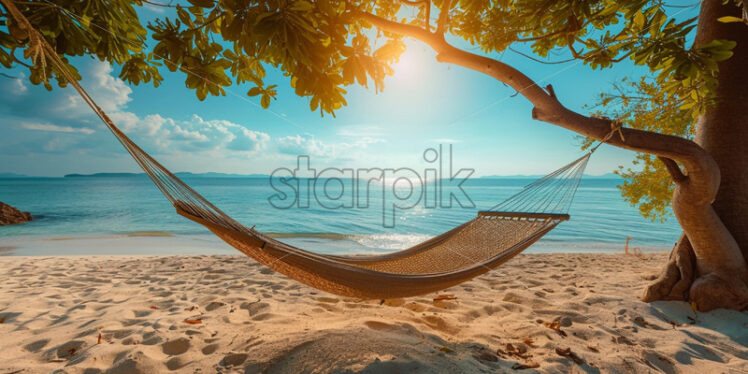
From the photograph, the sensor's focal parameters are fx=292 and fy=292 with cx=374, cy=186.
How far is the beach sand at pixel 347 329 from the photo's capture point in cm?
110

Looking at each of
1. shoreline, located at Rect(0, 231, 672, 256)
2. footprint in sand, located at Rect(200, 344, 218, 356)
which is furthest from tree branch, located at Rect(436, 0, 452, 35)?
shoreline, located at Rect(0, 231, 672, 256)

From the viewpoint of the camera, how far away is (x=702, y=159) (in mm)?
1447

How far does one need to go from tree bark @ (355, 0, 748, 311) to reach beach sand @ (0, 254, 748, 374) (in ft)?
0.47

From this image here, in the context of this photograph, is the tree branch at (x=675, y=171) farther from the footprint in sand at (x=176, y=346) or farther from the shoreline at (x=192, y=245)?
the shoreline at (x=192, y=245)

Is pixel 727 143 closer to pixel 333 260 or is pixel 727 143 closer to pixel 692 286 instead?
pixel 692 286

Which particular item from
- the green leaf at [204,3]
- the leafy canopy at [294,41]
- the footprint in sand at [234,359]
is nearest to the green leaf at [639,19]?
the leafy canopy at [294,41]

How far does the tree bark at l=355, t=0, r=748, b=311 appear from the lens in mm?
1409

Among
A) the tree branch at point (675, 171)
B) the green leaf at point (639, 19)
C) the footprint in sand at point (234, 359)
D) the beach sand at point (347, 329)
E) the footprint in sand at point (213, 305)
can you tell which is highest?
the green leaf at point (639, 19)

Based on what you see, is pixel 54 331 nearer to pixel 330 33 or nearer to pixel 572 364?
pixel 330 33

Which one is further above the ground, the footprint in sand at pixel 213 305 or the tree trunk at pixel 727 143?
the tree trunk at pixel 727 143

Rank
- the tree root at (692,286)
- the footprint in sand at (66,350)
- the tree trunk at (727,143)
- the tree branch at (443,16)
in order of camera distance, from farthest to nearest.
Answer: the tree trunk at (727,143)
the tree root at (692,286)
the tree branch at (443,16)
the footprint in sand at (66,350)

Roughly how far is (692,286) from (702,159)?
0.73m

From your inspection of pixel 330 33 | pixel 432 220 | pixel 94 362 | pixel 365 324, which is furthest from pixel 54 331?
pixel 432 220

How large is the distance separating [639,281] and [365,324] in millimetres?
2107
